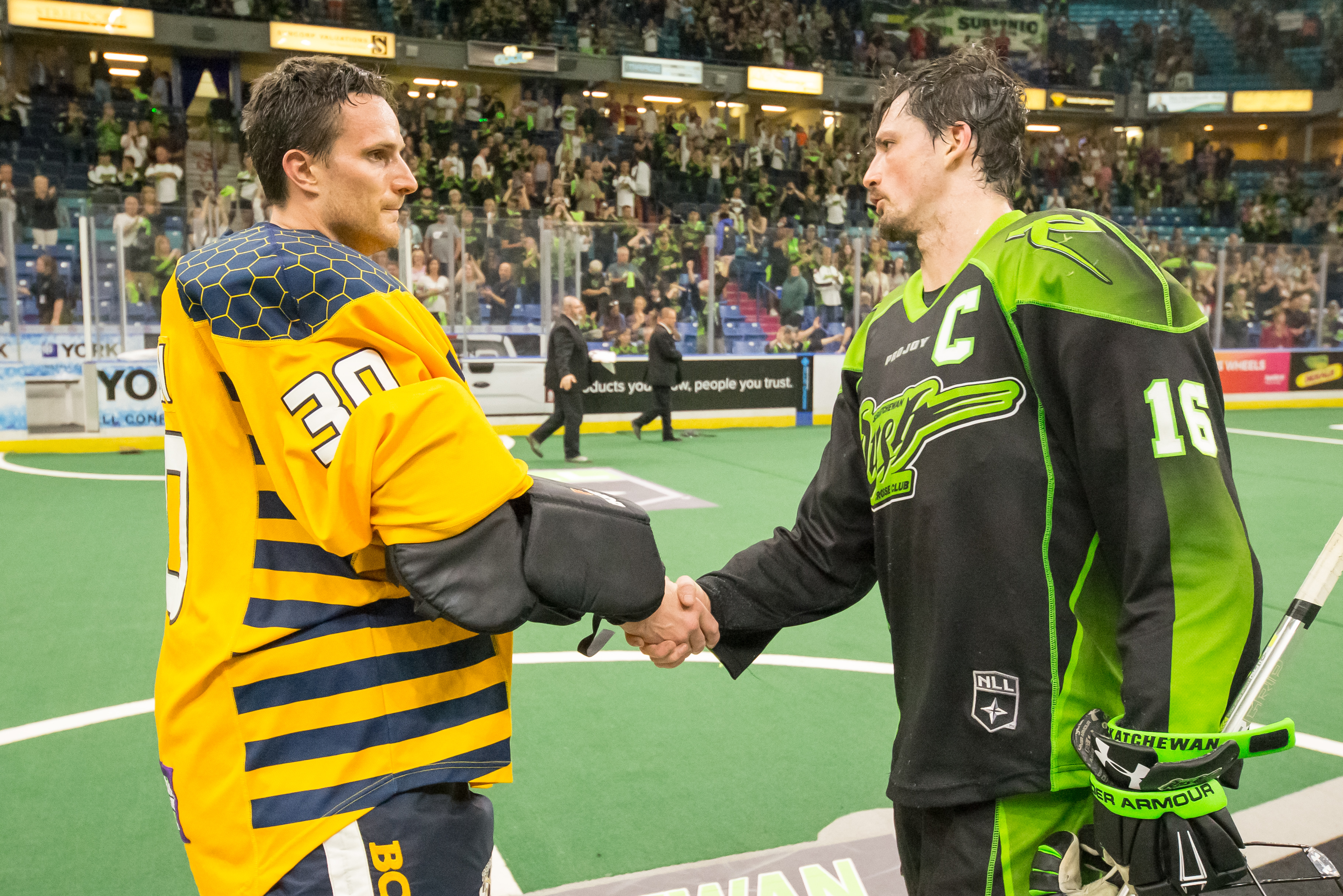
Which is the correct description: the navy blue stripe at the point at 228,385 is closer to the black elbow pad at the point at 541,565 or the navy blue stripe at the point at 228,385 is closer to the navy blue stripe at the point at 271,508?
the navy blue stripe at the point at 271,508

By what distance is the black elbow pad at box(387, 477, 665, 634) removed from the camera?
155cm

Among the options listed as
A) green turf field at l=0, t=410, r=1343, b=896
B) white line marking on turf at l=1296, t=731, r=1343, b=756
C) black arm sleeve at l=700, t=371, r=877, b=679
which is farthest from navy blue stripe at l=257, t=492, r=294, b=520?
white line marking on turf at l=1296, t=731, r=1343, b=756

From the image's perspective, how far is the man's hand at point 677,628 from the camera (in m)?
2.22

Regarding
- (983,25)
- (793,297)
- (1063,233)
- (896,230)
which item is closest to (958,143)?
(896,230)

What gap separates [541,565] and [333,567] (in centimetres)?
33

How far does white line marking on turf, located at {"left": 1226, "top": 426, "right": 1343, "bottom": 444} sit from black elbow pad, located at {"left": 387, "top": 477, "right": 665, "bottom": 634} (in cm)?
1408

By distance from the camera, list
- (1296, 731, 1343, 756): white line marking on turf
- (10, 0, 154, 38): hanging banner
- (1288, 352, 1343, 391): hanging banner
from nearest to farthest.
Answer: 1. (1296, 731, 1343, 756): white line marking on turf
2. (1288, 352, 1343, 391): hanging banner
3. (10, 0, 154, 38): hanging banner

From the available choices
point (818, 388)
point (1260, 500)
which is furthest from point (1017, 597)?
point (818, 388)

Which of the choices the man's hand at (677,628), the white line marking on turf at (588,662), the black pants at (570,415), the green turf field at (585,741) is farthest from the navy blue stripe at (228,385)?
the black pants at (570,415)

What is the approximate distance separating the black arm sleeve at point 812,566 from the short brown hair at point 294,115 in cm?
118

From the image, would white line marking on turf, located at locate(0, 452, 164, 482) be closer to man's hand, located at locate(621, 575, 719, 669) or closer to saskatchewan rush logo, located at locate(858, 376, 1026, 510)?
man's hand, located at locate(621, 575, 719, 669)

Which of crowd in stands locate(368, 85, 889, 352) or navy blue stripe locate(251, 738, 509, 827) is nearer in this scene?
navy blue stripe locate(251, 738, 509, 827)

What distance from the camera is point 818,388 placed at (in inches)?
656

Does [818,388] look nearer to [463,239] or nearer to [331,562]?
[463,239]
